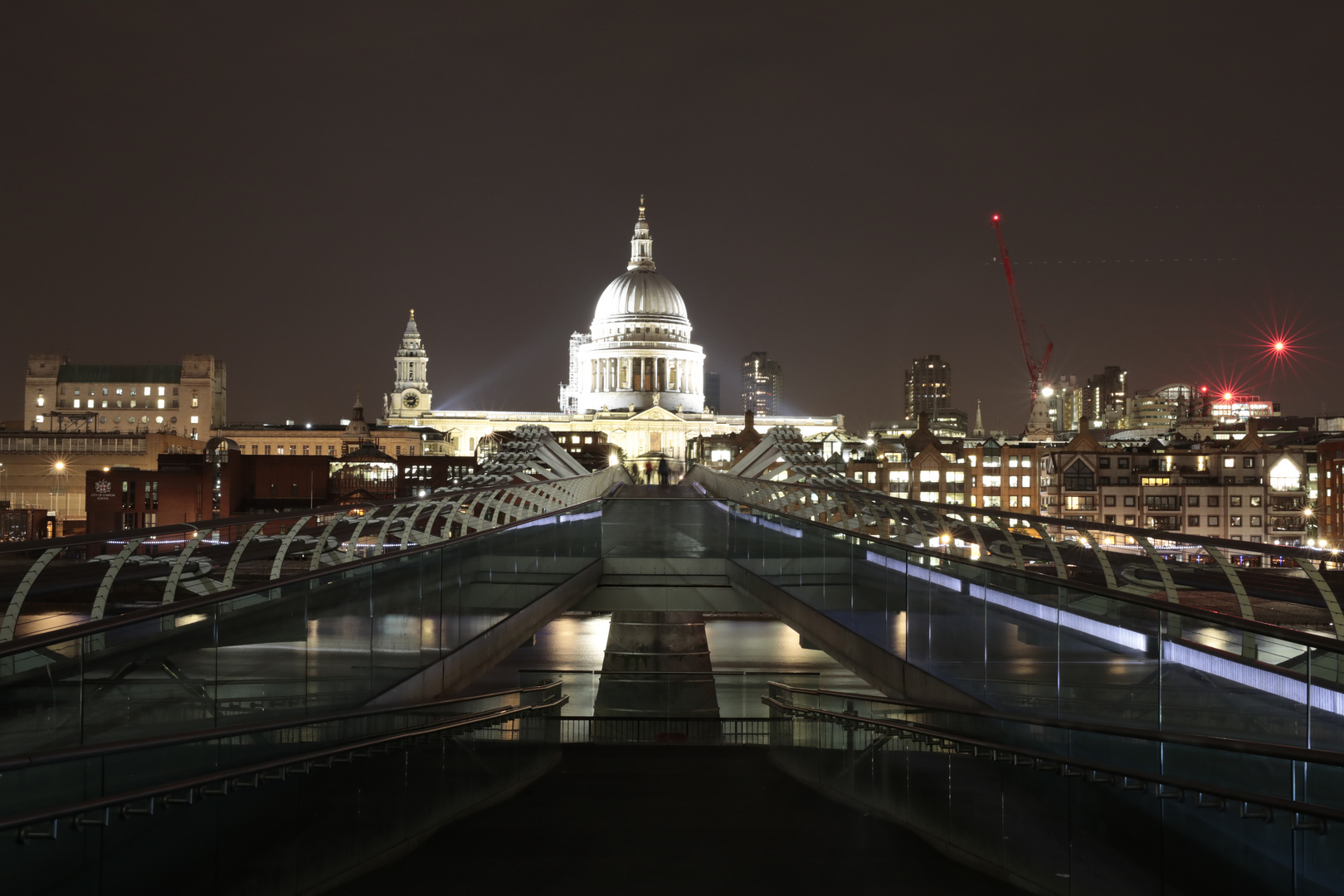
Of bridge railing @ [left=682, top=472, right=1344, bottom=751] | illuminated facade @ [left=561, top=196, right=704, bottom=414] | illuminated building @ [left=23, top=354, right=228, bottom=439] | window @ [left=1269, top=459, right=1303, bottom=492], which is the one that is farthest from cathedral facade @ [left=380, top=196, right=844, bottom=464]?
bridge railing @ [left=682, top=472, right=1344, bottom=751]

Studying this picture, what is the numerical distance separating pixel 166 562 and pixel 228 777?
2261mm

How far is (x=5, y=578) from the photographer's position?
6961mm

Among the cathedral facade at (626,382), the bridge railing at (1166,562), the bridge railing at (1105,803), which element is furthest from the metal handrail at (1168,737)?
the cathedral facade at (626,382)

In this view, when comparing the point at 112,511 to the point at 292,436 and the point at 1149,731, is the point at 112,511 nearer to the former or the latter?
the point at 1149,731

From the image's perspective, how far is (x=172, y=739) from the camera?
19.3ft

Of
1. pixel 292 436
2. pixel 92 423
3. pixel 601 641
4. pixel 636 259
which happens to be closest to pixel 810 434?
pixel 636 259

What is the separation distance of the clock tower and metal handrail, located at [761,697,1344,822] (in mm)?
172505

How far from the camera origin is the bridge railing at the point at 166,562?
20.4 ft

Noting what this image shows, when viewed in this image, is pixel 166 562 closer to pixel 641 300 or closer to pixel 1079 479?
pixel 1079 479

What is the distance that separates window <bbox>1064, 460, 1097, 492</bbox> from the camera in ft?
356

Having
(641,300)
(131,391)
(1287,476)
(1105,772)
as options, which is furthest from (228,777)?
(131,391)

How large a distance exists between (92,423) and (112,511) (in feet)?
374

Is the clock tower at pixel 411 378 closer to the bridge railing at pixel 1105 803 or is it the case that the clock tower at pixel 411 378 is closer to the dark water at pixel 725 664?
the dark water at pixel 725 664

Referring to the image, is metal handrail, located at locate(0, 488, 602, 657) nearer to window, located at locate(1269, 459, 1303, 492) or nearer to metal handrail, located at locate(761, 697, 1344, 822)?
metal handrail, located at locate(761, 697, 1344, 822)
